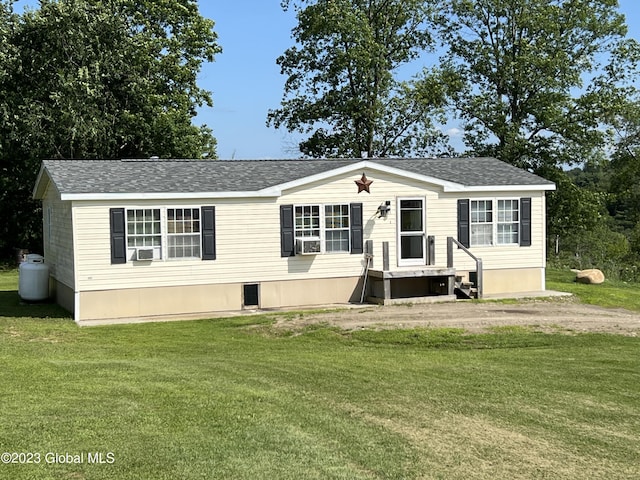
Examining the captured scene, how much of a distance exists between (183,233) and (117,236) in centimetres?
147

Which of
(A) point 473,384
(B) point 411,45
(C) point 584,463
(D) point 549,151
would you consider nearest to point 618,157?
(D) point 549,151

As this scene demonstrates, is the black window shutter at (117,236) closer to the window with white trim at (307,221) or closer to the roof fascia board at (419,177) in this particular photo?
the window with white trim at (307,221)

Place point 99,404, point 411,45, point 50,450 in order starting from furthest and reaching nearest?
point 411,45 < point 99,404 < point 50,450

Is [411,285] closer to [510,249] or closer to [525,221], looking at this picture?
[510,249]

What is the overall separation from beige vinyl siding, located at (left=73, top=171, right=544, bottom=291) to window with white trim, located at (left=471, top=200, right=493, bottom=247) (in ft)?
0.83

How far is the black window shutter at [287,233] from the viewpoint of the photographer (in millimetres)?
17516

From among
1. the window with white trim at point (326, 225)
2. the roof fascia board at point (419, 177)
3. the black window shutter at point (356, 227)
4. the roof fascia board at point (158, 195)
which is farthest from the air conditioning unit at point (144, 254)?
the roof fascia board at point (419, 177)

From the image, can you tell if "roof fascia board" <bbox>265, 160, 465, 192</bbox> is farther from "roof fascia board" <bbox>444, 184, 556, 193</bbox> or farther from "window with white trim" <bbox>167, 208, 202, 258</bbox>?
"window with white trim" <bbox>167, 208, 202, 258</bbox>

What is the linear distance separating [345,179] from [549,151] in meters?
18.3

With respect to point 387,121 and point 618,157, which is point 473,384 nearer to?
point 387,121

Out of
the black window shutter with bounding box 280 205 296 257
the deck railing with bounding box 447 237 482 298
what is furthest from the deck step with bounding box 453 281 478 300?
the black window shutter with bounding box 280 205 296 257

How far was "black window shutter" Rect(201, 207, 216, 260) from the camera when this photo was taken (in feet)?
55.2

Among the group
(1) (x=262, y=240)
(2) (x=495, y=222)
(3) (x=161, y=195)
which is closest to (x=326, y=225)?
(1) (x=262, y=240)

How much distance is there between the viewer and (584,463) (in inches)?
244
